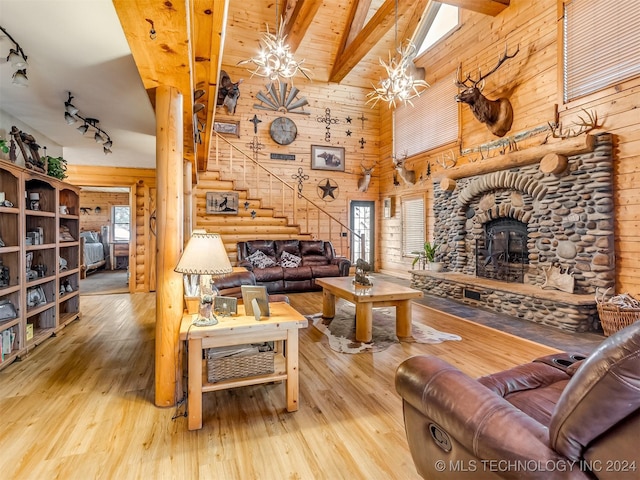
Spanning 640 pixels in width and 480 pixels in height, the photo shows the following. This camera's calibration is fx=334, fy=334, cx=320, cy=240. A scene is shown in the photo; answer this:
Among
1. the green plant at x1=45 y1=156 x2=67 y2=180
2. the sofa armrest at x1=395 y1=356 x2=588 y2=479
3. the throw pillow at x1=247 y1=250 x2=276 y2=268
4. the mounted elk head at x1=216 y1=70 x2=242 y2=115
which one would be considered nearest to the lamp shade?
the sofa armrest at x1=395 y1=356 x2=588 y2=479

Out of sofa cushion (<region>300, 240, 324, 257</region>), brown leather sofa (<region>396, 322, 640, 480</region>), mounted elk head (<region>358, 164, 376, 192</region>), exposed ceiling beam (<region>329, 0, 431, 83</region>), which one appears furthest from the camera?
mounted elk head (<region>358, 164, 376, 192</region>)

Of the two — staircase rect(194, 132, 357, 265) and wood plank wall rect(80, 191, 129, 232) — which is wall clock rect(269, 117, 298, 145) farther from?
wood plank wall rect(80, 191, 129, 232)

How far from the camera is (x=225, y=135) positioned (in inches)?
320

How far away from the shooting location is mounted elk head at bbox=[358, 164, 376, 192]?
9023mm

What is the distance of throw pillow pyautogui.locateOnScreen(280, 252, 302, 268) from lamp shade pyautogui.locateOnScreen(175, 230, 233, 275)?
445cm

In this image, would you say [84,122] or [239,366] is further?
[84,122]

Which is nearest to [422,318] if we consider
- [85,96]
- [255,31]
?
[85,96]

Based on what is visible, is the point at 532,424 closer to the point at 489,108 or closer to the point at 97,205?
the point at 489,108

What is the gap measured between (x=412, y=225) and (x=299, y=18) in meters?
5.09

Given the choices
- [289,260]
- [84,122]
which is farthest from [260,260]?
[84,122]

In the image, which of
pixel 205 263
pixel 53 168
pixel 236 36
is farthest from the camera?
pixel 236 36

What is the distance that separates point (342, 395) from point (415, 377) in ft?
4.05

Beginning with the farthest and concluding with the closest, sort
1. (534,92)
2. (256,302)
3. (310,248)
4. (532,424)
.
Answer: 1. (310,248)
2. (534,92)
3. (256,302)
4. (532,424)

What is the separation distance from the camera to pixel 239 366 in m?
2.18
